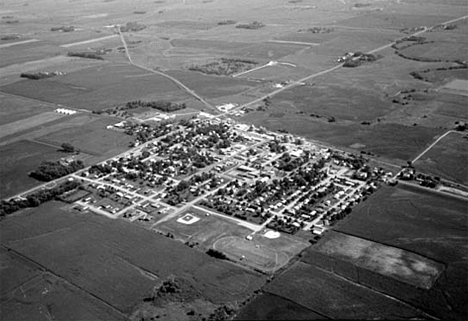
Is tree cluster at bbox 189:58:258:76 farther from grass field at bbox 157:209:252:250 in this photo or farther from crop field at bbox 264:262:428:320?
crop field at bbox 264:262:428:320

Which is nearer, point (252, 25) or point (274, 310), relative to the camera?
point (274, 310)

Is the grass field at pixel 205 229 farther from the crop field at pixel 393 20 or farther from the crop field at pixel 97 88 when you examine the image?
the crop field at pixel 393 20

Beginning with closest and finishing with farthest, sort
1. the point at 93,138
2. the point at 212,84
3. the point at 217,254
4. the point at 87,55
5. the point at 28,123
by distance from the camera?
the point at 217,254 < the point at 93,138 < the point at 28,123 < the point at 212,84 < the point at 87,55

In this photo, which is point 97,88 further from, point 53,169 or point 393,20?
point 393,20

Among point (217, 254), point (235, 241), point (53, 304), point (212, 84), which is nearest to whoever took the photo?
point (53, 304)

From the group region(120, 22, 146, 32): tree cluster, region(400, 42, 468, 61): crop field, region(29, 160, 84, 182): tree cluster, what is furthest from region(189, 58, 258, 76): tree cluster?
region(120, 22, 146, 32): tree cluster

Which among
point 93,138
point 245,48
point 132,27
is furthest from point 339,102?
point 132,27
